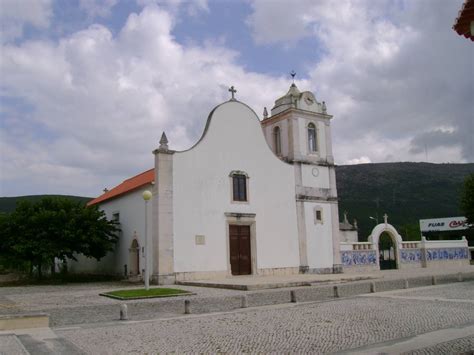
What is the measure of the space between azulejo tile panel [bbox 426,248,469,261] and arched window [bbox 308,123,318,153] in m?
11.3

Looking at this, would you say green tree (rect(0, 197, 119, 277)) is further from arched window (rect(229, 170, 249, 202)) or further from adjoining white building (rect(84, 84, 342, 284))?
arched window (rect(229, 170, 249, 202))

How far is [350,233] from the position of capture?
1935 inches

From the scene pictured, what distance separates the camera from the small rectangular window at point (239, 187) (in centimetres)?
2559

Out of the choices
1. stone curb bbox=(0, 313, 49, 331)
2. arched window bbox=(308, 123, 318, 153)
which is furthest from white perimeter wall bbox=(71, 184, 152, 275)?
stone curb bbox=(0, 313, 49, 331)

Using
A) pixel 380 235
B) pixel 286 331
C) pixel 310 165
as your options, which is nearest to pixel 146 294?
pixel 286 331

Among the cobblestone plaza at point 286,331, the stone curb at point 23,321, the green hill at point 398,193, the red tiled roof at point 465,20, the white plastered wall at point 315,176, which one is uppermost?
the green hill at point 398,193

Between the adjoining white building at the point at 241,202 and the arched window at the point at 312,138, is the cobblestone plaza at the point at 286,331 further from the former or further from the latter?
the arched window at the point at 312,138

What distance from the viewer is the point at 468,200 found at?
2531 cm

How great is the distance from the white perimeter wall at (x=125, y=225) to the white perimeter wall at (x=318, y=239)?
9508mm

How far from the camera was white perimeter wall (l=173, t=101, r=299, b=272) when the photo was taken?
2362 centimetres

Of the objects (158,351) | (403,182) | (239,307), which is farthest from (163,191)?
(403,182)

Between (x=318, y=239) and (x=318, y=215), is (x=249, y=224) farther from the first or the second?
(x=318, y=215)

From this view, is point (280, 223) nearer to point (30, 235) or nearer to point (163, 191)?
point (163, 191)

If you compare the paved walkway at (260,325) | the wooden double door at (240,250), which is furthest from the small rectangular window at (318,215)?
the paved walkway at (260,325)
